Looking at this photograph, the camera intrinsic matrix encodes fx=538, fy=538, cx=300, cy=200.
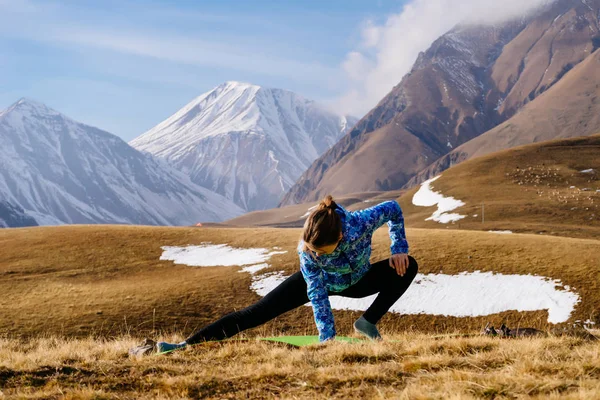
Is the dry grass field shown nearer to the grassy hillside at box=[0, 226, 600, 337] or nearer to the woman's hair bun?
the grassy hillside at box=[0, 226, 600, 337]

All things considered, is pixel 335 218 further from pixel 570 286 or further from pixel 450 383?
pixel 570 286

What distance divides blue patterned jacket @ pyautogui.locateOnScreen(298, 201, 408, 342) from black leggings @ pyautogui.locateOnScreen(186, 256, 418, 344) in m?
0.23

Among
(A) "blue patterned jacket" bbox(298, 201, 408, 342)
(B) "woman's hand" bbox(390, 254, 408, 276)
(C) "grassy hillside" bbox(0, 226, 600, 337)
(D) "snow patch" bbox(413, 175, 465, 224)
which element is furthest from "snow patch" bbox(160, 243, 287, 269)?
(D) "snow patch" bbox(413, 175, 465, 224)

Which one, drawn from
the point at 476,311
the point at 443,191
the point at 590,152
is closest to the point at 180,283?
the point at 476,311

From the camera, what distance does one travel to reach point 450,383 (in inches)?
224

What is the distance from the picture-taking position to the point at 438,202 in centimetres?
13062

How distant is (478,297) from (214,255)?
88.8 ft

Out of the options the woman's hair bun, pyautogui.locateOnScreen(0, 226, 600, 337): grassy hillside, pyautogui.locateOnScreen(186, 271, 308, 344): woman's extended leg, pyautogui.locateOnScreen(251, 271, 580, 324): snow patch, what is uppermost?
the woman's hair bun

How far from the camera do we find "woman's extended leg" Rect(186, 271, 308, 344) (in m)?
8.70

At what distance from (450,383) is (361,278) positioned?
3392mm

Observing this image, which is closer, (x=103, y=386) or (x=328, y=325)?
(x=103, y=386)

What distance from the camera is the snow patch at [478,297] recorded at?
36438 mm

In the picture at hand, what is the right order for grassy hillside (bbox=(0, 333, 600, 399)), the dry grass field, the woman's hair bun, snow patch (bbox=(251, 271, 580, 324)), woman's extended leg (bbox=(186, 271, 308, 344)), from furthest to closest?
1. snow patch (bbox=(251, 271, 580, 324))
2. woman's extended leg (bbox=(186, 271, 308, 344))
3. the woman's hair bun
4. the dry grass field
5. grassy hillside (bbox=(0, 333, 600, 399))

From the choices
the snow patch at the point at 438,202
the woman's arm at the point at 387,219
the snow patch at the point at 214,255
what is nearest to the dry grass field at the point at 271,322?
the snow patch at the point at 214,255
